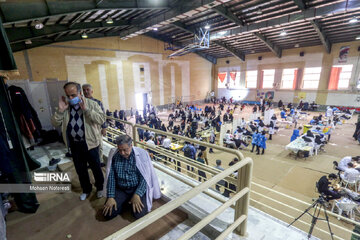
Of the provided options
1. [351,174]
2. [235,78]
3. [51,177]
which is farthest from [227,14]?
[235,78]

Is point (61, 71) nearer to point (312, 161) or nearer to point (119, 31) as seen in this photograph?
point (119, 31)

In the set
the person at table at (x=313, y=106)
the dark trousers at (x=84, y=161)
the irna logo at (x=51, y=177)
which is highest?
the dark trousers at (x=84, y=161)

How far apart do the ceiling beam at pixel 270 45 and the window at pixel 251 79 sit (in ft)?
11.0

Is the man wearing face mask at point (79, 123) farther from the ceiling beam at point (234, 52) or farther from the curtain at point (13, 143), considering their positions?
the ceiling beam at point (234, 52)

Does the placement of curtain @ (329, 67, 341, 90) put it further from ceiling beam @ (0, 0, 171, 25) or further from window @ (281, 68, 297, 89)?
ceiling beam @ (0, 0, 171, 25)

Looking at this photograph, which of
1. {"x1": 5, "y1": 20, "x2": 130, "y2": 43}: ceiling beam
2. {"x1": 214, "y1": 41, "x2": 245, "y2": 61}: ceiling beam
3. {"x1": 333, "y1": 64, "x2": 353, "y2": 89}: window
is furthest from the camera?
{"x1": 214, "y1": 41, "x2": 245, "y2": 61}: ceiling beam

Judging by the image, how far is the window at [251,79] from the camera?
22.4m

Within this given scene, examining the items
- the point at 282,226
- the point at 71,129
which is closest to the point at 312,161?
the point at 282,226

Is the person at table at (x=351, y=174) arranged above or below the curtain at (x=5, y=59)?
below

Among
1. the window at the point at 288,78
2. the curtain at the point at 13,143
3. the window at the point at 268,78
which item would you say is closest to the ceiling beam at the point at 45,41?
the curtain at the point at 13,143

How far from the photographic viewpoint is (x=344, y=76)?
A: 54.4ft

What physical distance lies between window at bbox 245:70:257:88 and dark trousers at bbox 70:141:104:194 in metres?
23.0

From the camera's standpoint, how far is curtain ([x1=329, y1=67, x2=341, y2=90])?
16.6m

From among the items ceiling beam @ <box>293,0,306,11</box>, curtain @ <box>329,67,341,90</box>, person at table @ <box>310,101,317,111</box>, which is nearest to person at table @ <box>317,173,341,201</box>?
ceiling beam @ <box>293,0,306,11</box>
